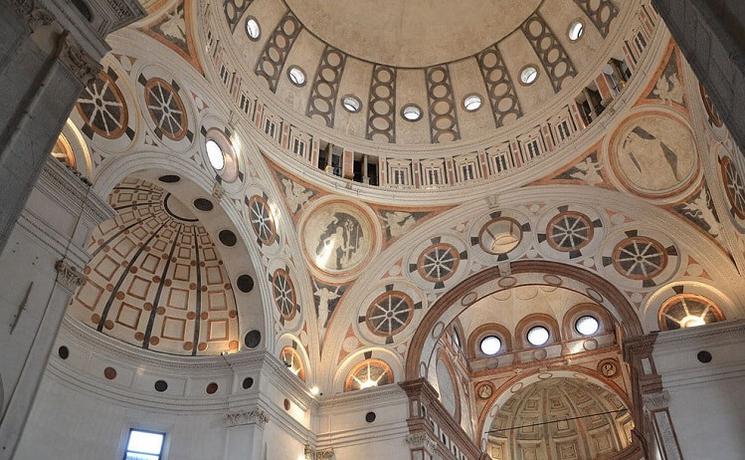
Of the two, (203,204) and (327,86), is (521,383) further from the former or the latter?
(203,204)

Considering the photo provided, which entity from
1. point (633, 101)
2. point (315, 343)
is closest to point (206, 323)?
point (315, 343)

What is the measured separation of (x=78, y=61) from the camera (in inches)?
308

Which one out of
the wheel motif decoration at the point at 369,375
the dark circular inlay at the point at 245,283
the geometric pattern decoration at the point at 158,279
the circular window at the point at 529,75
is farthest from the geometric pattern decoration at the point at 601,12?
the geometric pattern decoration at the point at 158,279

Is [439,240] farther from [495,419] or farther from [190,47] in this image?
[495,419]

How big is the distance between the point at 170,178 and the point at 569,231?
13.0 meters

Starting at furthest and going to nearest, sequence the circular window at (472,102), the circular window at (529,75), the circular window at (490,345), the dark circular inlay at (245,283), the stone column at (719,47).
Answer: the circular window at (490,345)
the circular window at (472,102)
the circular window at (529,75)
the dark circular inlay at (245,283)
the stone column at (719,47)

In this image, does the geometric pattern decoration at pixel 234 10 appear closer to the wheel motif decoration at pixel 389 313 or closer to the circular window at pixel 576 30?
the wheel motif decoration at pixel 389 313

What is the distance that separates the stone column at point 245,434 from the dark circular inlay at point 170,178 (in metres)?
6.53

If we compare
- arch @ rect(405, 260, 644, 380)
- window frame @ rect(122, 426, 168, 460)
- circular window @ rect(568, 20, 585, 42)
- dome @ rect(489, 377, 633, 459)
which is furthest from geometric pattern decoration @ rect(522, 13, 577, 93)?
window frame @ rect(122, 426, 168, 460)

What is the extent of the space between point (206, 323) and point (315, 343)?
391cm

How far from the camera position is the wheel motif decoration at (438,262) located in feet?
72.7

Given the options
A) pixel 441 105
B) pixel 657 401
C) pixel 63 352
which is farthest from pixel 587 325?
pixel 63 352

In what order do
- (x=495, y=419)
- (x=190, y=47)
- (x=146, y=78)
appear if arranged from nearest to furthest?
(x=146, y=78), (x=190, y=47), (x=495, y=419)

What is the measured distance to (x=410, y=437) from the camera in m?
19.5
